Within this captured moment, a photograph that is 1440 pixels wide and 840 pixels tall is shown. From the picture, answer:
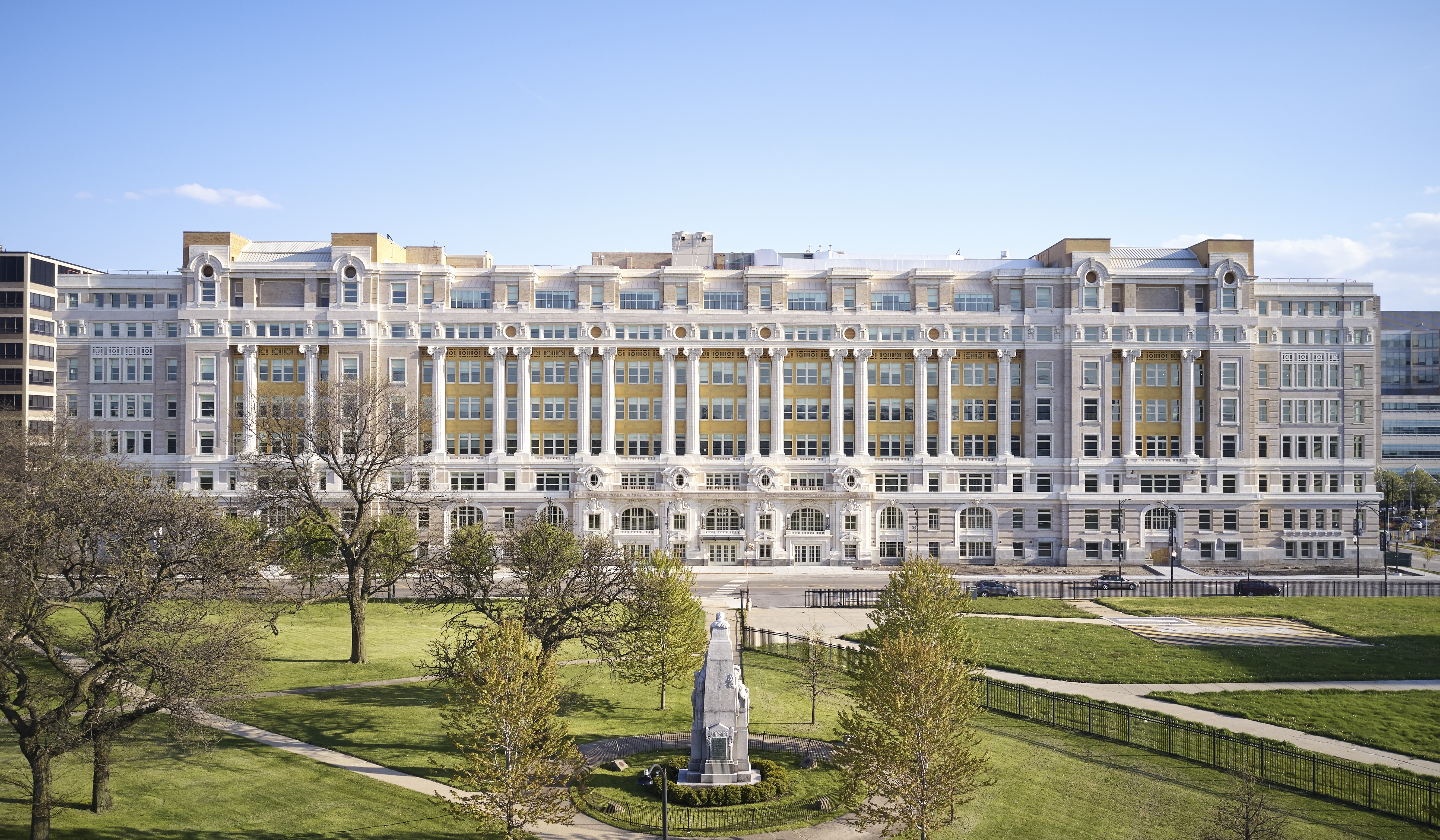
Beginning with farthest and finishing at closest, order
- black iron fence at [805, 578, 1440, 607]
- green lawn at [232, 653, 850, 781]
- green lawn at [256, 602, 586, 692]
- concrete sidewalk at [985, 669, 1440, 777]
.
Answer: black iron fence at [805, 578, 1440, 607], green lawn at [256, 602, 586, 692], green lawn at [232, 653, 850, 781], concrete sidewalk at [985, 669, 1440, 777]

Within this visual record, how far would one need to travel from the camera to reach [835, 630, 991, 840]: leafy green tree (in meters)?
28.5

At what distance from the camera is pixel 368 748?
3900cm

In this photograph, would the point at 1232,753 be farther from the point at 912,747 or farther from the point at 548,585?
the point at 548,585

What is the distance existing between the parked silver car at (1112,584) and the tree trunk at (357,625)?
5866 cm

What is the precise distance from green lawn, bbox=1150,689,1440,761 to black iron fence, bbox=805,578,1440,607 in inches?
1138

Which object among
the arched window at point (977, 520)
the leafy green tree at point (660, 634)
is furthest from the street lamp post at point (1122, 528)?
the leafy green tree at point (660, 634)

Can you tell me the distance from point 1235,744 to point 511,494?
70.3m

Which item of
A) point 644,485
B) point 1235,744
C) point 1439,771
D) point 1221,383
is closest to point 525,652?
point 1235,744

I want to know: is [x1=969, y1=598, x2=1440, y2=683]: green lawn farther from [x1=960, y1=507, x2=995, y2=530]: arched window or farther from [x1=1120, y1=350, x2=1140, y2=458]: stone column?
[x1=1120, y1=350, x2=1140, y2=458]: stone column

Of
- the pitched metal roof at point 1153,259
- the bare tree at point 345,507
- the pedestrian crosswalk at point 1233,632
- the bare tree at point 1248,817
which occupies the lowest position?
the pedestrian crosswalk at point 1233,632

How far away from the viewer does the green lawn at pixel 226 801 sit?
31.3 meters

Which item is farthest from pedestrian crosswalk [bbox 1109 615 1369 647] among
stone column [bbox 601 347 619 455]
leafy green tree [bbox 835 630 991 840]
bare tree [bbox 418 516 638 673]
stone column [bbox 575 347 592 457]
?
stone column [bbox 575 347 592 457]

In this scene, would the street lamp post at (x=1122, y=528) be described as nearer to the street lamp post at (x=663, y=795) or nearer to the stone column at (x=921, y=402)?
the stone column at (x=921, y=402)

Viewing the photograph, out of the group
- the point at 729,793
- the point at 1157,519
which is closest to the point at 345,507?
the point at 729,793
